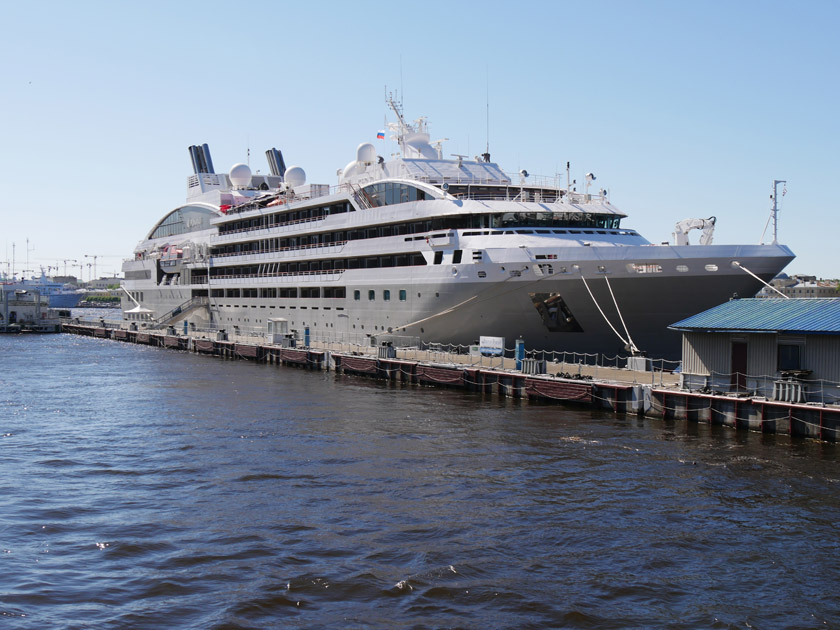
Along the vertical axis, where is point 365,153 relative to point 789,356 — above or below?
above

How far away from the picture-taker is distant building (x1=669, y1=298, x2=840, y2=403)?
25.8 meters

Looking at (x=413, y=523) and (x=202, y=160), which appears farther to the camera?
(x=202, y=160)

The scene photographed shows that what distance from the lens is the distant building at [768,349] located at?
25828mm

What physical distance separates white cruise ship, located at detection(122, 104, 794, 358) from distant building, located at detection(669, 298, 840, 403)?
465 cm

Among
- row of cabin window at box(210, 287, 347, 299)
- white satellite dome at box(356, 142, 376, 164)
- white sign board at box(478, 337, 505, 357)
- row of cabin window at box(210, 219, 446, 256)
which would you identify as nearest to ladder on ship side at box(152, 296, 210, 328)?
row of cabin window at box(210, 287, 347, 299)

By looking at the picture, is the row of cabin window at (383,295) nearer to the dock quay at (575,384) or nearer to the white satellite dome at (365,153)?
the dock quay at (575,384)

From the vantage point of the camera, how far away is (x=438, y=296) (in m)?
41.2

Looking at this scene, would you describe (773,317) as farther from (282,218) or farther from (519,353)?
(282,218)

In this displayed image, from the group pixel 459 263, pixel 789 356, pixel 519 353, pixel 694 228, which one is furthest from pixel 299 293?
pixel 789 356

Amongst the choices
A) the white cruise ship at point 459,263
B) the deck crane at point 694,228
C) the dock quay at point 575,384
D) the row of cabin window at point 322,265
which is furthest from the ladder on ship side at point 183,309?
the deck crane at point 694,228

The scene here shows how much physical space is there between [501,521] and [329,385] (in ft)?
79.7

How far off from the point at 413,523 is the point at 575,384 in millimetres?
15615

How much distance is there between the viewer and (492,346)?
126 ft

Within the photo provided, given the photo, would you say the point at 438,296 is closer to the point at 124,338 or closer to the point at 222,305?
the point at 222,305
